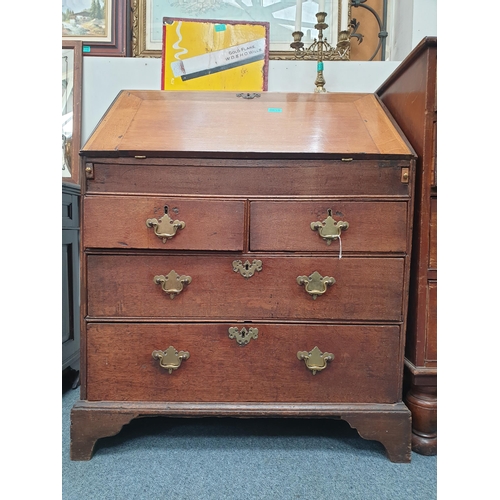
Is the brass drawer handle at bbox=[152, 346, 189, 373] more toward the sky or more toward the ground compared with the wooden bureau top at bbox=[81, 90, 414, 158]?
more toward the ground

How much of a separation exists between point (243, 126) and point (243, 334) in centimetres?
71

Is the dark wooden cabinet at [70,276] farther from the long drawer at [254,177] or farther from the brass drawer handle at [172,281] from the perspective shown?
the brass drawer handle at [172,281]

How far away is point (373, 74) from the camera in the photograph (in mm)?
1737

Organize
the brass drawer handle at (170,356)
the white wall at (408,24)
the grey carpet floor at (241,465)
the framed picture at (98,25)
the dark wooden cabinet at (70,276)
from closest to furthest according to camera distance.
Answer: the grey carpet floor at (241,465)
the brass drawer handle at (170,356)
the dark wooden cabinet at (70,276)
the white wall at (408,24)
the framed picture at (98,25)

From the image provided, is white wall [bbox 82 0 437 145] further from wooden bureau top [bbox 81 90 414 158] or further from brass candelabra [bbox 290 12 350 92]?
wooden bureau top [bbox 81 90 414 158]

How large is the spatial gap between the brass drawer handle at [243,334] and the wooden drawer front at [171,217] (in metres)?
0.26

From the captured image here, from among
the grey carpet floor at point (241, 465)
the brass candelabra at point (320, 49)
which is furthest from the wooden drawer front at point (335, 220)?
the brass candelabra at point (320, 49)

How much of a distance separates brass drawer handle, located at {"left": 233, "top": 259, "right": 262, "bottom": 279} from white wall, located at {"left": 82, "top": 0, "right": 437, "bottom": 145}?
3.47 ft

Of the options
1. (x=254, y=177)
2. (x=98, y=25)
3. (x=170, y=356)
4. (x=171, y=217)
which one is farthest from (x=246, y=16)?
(x=170, y=356)

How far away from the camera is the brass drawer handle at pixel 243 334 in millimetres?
1101

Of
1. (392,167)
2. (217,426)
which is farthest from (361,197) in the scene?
(217,426)

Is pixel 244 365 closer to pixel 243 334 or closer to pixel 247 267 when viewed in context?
pixel 243 334

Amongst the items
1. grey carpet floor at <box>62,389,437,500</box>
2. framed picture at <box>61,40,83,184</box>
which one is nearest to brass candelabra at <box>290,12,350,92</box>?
framed picture at <box>61,40,83,184</box>

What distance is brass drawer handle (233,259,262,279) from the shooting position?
1.08m
